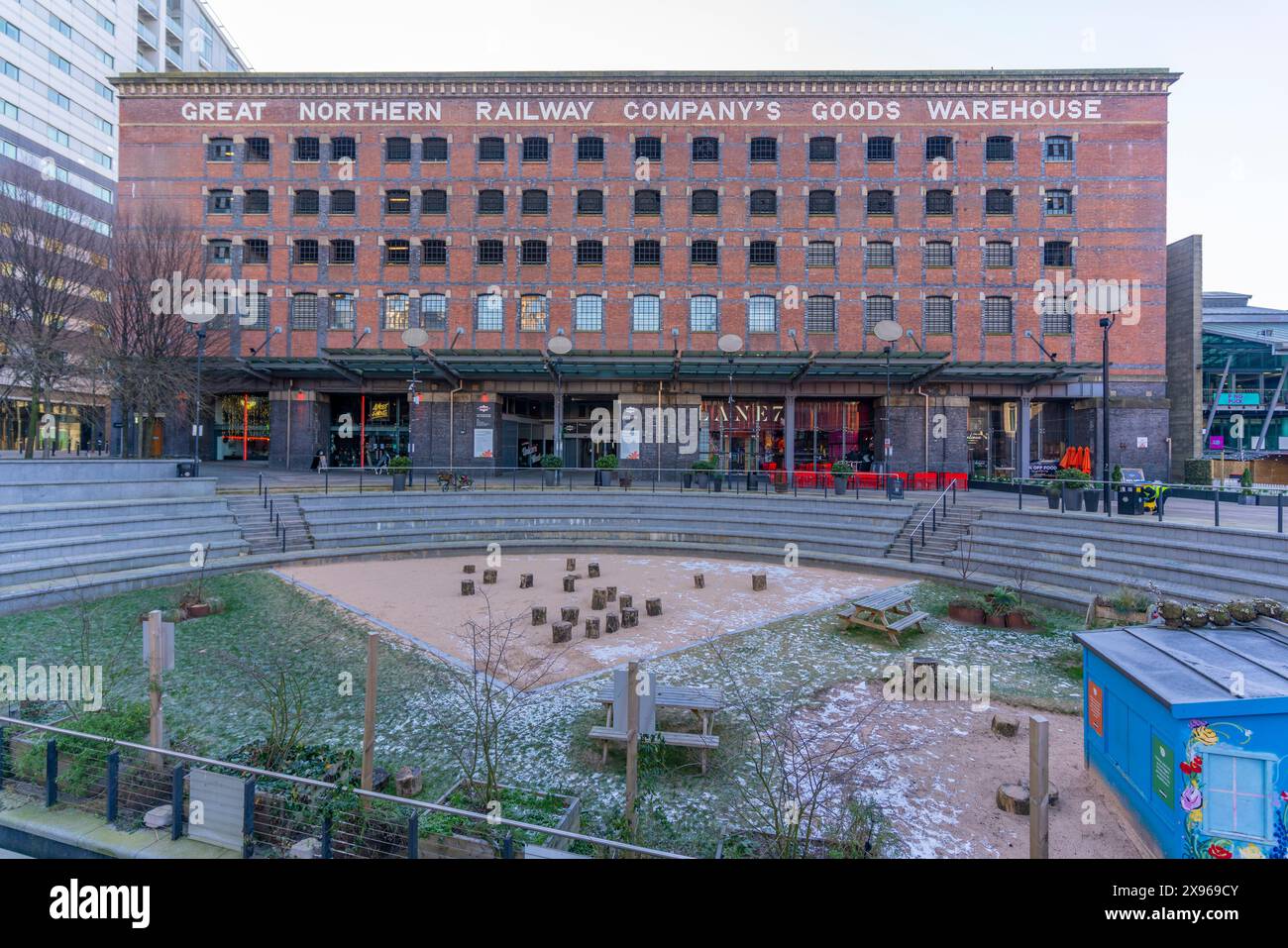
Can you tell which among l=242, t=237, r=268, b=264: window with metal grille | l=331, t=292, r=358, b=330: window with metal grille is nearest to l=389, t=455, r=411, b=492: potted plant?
l=331, t=292, r=358, b=330: window with metal grille

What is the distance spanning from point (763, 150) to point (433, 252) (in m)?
18.2

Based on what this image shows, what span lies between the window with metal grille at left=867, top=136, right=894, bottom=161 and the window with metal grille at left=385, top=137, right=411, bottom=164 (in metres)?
24.3

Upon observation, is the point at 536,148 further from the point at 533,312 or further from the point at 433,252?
the point at 533,312

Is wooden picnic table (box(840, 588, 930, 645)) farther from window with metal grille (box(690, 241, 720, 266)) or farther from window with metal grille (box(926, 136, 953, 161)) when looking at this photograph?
window with metal grille (box(926, 136, 953, 161))

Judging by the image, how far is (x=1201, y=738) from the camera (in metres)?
4.18

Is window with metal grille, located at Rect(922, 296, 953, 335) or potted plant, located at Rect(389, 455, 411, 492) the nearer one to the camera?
potted plant, located at Rect(389, 455, 411, 492)

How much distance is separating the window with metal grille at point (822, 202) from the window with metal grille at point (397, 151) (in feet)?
70.5

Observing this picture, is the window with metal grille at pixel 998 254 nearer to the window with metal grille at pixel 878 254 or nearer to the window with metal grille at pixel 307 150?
the window with metal grille at pixel 878 254

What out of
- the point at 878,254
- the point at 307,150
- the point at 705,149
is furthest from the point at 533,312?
the point at 878,254

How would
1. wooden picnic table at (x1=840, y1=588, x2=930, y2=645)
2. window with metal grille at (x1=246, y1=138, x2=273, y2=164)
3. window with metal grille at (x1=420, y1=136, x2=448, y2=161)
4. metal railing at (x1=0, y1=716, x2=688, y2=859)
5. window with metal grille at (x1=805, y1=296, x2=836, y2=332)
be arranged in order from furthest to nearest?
window with metal grille at (x1=246, y1=138, x2=273, y2=164)
window with metal grille at (x1=420, y1=136, x2=448, y2=161)
window with metal grille at (x1=805, y1=296, x2=836, y2=332)
wooden picnic table at (x1=840, y1=588, x2=930, y2=645)
metal railing at (x1=0, y1=716, x2=688, y2=859)

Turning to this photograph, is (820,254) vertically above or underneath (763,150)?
underneath

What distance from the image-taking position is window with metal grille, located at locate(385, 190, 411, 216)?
101 feet

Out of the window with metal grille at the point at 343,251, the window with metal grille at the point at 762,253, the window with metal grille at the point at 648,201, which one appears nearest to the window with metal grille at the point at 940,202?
the window with metal grille at the point at 762,253

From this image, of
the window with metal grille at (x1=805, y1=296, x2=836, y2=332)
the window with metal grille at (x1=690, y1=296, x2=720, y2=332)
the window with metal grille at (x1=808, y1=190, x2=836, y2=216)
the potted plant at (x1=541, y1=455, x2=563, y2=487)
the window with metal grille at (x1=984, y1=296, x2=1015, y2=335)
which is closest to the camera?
Result: the potted plant at (x1=541, y1=455, x2=563, y2=487)
